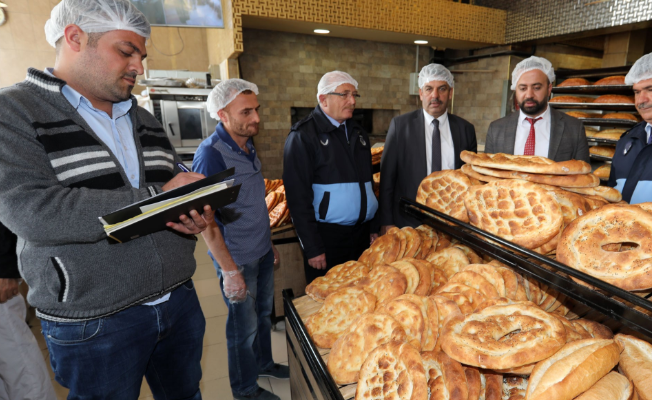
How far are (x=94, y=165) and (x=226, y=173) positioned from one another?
1.65ft

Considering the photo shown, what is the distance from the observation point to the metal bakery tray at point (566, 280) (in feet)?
2.13

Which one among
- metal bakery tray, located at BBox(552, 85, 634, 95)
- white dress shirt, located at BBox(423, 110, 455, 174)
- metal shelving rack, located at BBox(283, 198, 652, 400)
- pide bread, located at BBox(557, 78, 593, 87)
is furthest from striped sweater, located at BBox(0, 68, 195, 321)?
pide bread, located at BBox(557, 78, 593, 87)

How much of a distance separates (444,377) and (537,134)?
97.8 inches

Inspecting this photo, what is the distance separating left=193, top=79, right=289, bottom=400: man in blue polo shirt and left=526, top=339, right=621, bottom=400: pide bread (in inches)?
62.2

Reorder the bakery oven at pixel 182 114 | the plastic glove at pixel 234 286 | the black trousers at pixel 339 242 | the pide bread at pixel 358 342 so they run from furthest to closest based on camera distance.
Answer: the bakery oven at pixel 182 114 → the black trousers at pixel 339 242 → the plastic glove at pixel 234 286 → the pide bread at pixel 358 342

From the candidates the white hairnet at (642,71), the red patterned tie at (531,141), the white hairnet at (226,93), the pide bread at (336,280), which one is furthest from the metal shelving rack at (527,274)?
the white hairnet at (642,71)

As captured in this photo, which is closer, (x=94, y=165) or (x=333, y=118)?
(x=94, y=165)

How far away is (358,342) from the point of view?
3.17ft

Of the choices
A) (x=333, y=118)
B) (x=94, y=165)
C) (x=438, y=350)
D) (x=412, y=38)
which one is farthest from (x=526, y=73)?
(x=412, y=38)

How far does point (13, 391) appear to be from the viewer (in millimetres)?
1909

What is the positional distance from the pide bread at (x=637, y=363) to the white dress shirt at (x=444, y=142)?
1.91 metres

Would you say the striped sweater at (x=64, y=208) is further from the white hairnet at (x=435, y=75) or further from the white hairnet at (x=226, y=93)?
the white hairnet at (x=435, y=75)

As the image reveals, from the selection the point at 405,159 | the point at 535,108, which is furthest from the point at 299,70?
the point at 535,108

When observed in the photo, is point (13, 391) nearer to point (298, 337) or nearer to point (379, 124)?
point (298, 337)
